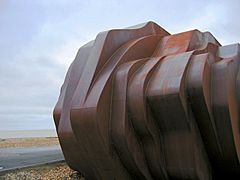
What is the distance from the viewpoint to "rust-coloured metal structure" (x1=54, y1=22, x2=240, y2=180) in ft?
31.0

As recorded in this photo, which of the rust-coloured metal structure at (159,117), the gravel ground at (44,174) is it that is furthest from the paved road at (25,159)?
the rust-coloured metal structure at (159,117)

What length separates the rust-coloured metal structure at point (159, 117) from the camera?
372 inches

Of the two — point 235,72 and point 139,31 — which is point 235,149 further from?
point 139,31

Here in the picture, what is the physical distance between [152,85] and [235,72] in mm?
2502

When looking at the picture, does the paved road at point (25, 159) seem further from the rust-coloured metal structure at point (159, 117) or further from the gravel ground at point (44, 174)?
the rust-coloured metal structure at point (159, 117)

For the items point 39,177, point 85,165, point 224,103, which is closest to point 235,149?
point 224,103

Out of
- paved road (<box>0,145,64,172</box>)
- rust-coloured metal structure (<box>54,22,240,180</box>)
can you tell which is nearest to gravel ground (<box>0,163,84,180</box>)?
paved road (<box>0,145,64,172</box>)

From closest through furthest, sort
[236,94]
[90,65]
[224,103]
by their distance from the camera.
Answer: [224,103] < [236,94] < [90,65]

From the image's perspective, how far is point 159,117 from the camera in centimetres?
970

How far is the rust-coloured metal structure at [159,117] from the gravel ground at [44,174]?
203 cm

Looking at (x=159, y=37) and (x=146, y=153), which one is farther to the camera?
(x=159, y=37)

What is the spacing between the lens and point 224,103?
30.9 feet

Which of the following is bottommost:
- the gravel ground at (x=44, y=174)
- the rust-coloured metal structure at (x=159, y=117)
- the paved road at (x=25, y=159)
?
the paved road at (x=25, y=159)

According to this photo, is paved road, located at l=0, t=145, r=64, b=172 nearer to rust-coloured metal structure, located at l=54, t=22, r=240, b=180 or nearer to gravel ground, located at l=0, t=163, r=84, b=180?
gravel ground, located at l=0, t=163, r=84, b=180
